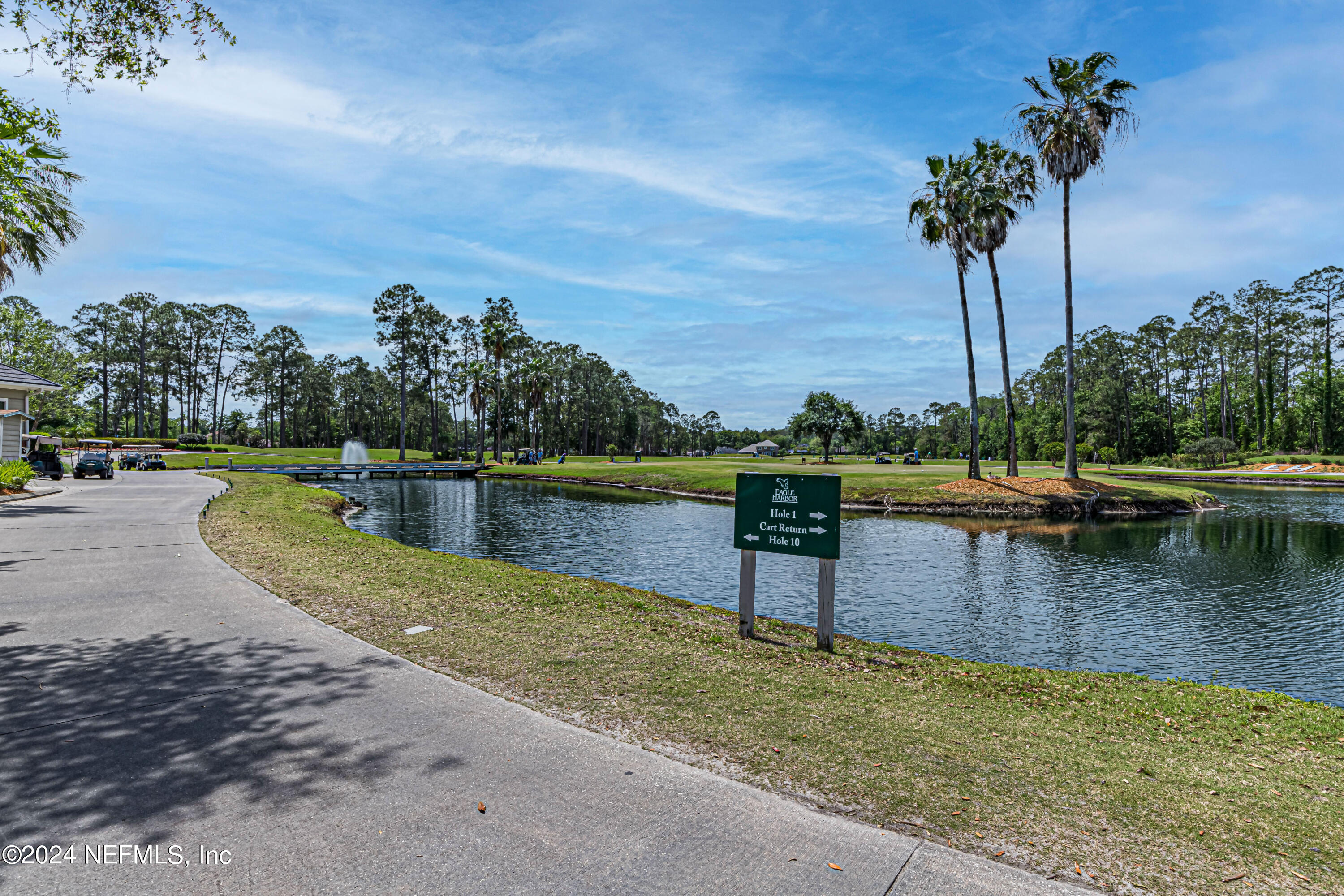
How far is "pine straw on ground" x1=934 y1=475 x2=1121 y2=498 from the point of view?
112ft

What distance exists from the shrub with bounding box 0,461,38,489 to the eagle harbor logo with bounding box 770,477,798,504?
29.8 meters

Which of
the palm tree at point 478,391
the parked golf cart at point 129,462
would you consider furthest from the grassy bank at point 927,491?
the parked golf cart at point 129,462

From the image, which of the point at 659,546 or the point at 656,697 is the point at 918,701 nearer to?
the point at 656,697

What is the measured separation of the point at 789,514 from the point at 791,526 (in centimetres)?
15

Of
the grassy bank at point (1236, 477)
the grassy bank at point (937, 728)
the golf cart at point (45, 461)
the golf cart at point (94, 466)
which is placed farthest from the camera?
the grassy bank at point (1236, 477)

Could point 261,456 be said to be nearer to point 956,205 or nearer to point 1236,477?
point 956,205

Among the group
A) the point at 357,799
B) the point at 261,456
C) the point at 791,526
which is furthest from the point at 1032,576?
the point at 261,456

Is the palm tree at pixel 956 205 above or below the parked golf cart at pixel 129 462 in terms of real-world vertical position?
above

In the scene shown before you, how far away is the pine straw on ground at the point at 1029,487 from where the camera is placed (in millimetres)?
34000

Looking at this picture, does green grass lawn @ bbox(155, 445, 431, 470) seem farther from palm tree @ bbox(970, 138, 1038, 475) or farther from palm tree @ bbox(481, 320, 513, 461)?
palm tree @ bbox(970, 138, 1038, 475)

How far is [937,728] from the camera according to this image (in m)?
5.58

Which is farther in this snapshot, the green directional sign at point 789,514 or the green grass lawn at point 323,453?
the green grass lawn at point 323,453

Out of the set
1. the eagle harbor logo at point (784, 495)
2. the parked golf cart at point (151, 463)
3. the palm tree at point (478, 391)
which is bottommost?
the parked golf cart at point (151, 463)

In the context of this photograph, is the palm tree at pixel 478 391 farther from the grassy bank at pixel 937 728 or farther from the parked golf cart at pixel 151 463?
the grassy bank at pixel 937 728
